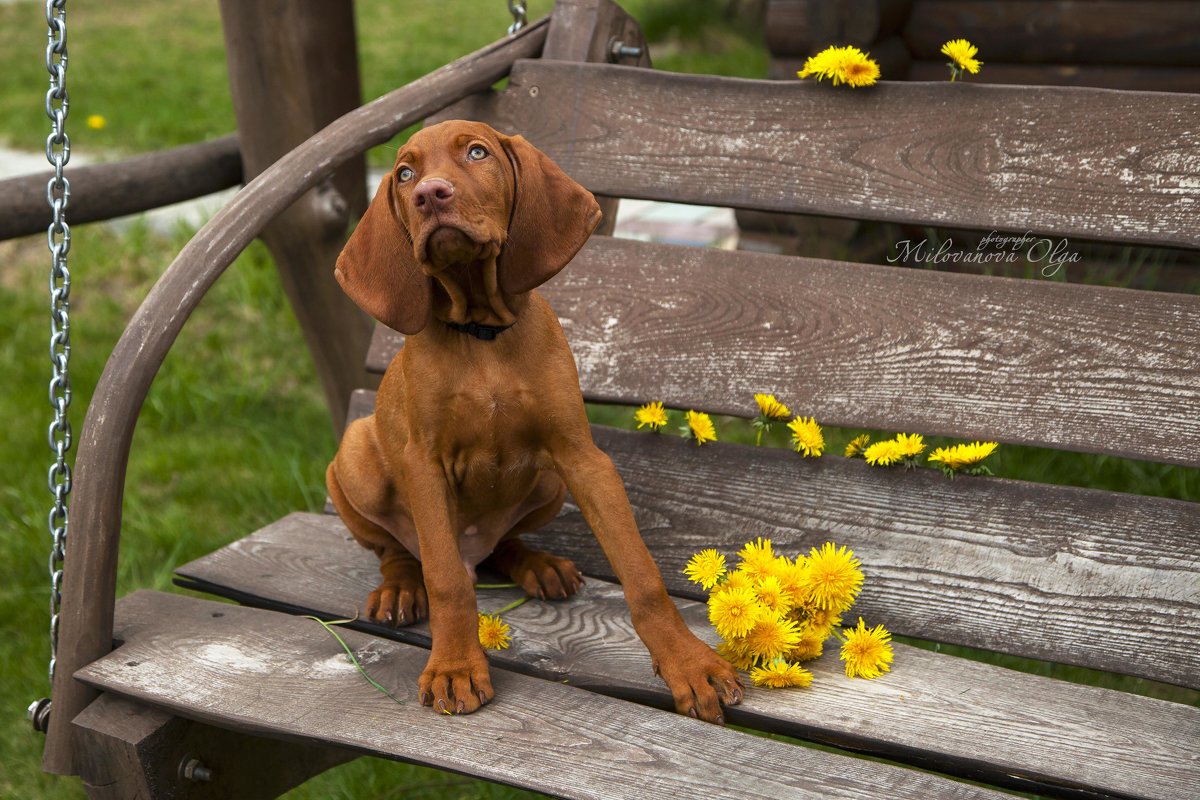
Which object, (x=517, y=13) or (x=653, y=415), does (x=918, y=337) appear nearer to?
(x=653, y=415)

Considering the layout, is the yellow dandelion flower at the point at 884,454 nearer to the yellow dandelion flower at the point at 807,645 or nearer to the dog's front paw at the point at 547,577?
the yellow dandelion flower at the point at 807,645

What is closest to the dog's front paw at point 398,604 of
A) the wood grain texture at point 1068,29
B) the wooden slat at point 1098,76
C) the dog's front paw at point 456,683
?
the dog's front paw at point 456,683

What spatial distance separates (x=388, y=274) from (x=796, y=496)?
96cm

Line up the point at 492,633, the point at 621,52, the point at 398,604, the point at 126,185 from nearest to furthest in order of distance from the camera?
the point at 492,633 → the point at 398,604 → the point at 621,52 → the point at 126,185

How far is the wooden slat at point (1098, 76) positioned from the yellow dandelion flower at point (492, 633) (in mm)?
2768

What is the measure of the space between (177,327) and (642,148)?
1.10m

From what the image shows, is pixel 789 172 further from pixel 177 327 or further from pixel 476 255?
pixel 177 327

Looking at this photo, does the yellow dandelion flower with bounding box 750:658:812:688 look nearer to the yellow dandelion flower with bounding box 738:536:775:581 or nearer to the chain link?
the yellow dandelion flower with bounding box 738:536:775:581

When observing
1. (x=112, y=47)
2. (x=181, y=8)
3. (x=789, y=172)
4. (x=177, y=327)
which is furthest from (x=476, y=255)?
(x=181, y=8)

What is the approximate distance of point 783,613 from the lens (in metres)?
1.98

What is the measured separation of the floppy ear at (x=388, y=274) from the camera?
1.85 m

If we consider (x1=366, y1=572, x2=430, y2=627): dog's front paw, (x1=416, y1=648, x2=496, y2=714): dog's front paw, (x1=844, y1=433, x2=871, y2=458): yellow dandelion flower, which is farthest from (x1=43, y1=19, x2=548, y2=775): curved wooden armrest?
(x1=844, y1=433, x2=871, y2=458): yellow dandelion flower

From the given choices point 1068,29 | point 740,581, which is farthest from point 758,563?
point 1068,29

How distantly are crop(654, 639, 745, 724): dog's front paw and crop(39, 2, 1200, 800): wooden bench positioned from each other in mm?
34
